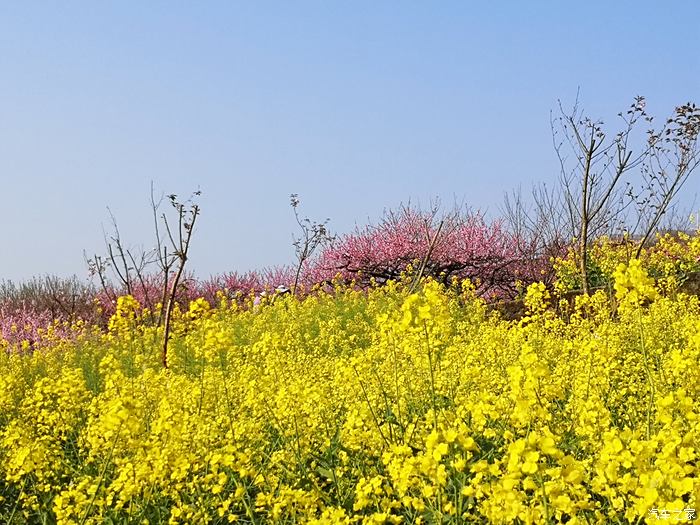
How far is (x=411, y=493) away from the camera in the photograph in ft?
10.9

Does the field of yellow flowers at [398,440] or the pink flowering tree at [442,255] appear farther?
the pink flowering tree at [442,255]

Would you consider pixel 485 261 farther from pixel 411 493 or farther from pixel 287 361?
pixel 411 493

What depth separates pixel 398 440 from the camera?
3959mm

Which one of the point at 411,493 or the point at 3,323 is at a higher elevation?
the point at 3,323

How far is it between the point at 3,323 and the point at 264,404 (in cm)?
1213

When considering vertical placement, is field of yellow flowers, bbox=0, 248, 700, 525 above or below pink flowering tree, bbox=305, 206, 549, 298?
below

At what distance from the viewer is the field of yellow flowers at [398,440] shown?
101 inches

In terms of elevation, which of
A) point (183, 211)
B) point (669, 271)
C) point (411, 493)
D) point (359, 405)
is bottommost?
point (411, 493)

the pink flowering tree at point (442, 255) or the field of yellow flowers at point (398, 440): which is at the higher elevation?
the pink flowering tree at point (442, 255)

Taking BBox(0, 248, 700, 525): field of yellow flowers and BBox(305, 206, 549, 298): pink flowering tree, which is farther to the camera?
BBox(305, 206, 549, 298): pink flowering tree

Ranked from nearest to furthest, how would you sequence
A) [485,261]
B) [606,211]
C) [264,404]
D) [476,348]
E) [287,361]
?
[264,404] < [476,348] < [287,361] < [485,261] < [606,211]

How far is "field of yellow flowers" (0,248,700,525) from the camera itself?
2.57 metres

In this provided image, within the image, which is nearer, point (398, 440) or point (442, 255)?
point (398, 440)

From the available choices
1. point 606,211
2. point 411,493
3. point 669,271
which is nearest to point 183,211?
point 669,271
